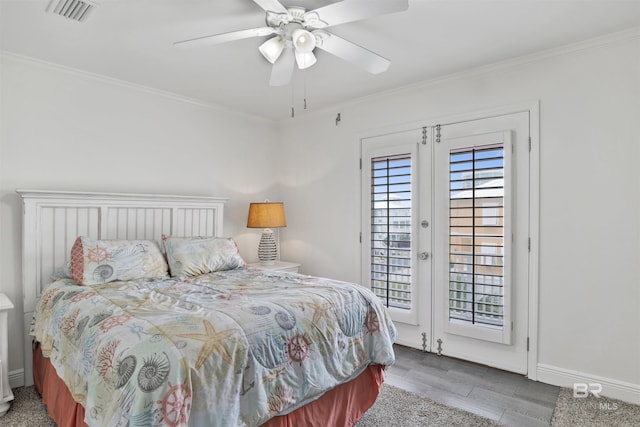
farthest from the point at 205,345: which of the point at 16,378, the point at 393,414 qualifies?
the point at 16,378

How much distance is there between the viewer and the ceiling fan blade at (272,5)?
1.85 m

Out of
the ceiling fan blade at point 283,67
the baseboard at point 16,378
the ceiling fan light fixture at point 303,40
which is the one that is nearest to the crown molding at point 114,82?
the ceiling fan blade at point 283,67

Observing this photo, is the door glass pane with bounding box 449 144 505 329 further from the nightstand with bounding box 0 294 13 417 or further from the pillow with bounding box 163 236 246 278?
the nightstand with bounding box 0 294 13 417

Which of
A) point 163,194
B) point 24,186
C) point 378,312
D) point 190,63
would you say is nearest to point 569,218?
point 378,312

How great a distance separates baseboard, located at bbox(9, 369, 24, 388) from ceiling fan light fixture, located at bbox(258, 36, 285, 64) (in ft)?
9.42

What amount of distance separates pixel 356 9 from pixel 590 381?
2.85 metres

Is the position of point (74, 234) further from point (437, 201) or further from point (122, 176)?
point (437, 201)

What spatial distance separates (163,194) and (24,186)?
41.1 inches

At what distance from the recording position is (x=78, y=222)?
9.54 feet

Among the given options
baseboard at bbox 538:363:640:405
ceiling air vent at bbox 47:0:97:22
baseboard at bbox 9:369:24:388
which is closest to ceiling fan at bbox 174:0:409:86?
ceiling air vent at bbox 47:0:97:22

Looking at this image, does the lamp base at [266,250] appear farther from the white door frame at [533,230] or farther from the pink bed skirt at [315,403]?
the white door frame at [533,230]

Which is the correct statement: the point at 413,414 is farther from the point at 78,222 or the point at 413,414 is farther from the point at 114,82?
the point at 114,82

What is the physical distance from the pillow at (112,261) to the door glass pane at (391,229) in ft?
6.49

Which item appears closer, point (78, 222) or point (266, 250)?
point (78, 222)
